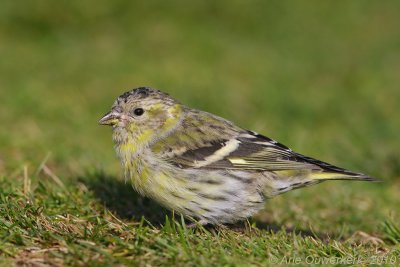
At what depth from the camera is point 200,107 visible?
8.79 metres

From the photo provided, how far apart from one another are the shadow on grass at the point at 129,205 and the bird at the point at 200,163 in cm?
27

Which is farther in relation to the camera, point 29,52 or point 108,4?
point 108,4

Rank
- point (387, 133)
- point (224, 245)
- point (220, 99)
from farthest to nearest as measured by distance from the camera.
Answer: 1. point (220, 99)
2. point (387, 133)
3. point (224, 245)

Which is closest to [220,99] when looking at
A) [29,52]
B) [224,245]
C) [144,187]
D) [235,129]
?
[29,52]

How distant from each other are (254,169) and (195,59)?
5.74 metres

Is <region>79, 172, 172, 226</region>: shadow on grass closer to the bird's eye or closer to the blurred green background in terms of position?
the blurred green background

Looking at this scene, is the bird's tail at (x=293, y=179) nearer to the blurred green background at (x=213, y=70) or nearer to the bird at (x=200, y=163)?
the bird at (x=200, y=163)

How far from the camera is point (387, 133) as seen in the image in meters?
8.11

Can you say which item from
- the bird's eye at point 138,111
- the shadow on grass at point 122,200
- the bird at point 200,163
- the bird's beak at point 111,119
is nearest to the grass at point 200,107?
the shadow on grass at point 122,200

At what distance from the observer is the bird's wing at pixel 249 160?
15.4 ft

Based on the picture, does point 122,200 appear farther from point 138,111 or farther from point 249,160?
point 249,160

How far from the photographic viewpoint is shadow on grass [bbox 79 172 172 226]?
5.04 m

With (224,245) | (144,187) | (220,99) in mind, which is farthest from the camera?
(220,99)

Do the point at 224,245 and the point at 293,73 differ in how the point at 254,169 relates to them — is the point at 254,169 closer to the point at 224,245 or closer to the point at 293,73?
the point at 224,245
